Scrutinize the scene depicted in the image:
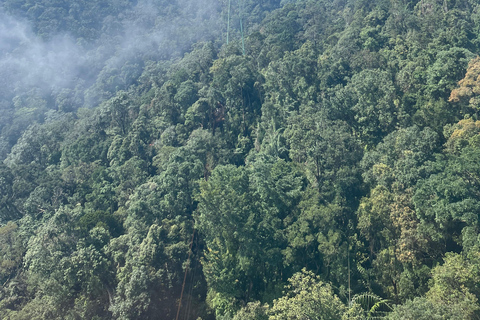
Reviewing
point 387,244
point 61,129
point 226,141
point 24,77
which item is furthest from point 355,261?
point 24,77

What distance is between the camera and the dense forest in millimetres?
22312

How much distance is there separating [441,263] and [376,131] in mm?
13855

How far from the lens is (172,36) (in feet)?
301

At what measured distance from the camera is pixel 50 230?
30.6 m

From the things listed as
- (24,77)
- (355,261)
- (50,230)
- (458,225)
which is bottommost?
(355,261)

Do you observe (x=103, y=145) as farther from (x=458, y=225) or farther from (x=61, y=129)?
(x=458, y=225)

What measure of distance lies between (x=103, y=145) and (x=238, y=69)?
65.5 ft

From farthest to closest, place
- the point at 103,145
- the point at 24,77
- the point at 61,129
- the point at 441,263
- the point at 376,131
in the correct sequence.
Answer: the point at 24,77 → the point at 61,129 → the point at 103,145 → the point at 376,131 → the point at 441,263

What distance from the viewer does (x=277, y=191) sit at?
28.0m

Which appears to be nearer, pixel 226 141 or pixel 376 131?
pixel 376 131

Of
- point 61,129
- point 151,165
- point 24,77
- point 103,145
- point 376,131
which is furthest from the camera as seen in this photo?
point 24,77

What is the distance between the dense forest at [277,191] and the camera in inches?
878

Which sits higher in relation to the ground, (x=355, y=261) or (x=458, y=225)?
(x=458, y=225)

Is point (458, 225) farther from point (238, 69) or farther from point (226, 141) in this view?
point (238, 69)
